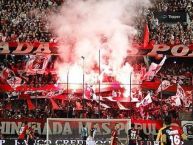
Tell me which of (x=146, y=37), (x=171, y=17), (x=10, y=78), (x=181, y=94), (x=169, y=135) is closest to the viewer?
(x=169, y=135)

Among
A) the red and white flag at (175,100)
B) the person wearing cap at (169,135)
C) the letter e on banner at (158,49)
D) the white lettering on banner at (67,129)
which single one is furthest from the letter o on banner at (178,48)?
the person wearing cap at (169,135)

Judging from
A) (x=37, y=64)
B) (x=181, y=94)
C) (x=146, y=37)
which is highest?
A: (x=146, y=37)

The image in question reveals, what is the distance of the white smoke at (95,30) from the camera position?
33.0m

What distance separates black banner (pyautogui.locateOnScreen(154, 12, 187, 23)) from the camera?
3591 centimetres

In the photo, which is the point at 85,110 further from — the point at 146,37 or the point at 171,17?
the point at 171,17

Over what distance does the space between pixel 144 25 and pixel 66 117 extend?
9305 millimetres

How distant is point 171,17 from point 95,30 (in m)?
5.08

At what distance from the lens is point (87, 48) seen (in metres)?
33.8

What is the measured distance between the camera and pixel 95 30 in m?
35.1

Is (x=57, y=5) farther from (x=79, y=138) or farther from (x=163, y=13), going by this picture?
(x=79, y=138)

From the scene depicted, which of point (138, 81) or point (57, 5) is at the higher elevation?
point (57, 5)

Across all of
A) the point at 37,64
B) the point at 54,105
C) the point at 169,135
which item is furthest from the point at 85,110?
the point at 169,135

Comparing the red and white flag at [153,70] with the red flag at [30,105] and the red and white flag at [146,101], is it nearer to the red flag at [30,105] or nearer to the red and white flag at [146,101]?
the red and white flag at [146,101]

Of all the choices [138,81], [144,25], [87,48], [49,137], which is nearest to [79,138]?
[49,137]
